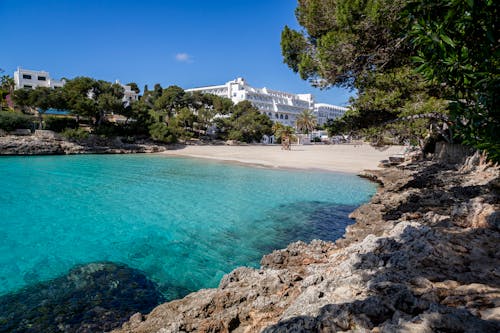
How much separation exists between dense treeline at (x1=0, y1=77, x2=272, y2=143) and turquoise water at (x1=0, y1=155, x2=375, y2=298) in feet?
81.6

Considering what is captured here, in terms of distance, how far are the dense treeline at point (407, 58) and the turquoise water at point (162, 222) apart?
5.56 metres

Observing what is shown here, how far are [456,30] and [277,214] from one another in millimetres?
11623

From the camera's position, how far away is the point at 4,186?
65.2 feet

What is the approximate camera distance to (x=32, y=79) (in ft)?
231

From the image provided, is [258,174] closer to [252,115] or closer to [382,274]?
[382,274]

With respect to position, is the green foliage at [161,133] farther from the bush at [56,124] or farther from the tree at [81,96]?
the bush at [56,124]

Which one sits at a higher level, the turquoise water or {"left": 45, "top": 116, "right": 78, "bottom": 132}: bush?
{"left": 45, "top": 116, "right": 78, "bottom": 132}: bush

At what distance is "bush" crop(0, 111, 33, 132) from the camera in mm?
41597

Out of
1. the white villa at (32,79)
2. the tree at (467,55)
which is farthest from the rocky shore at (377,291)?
the white villa at (32,79)

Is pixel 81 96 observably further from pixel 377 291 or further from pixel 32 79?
pixel 377 291

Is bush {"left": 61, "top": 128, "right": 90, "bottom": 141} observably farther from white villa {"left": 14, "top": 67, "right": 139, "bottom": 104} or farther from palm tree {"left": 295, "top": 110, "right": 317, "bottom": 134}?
palm tree {"left": 295, "top": 110, "right": 317, "bottom": 134}

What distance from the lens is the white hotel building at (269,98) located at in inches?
3728

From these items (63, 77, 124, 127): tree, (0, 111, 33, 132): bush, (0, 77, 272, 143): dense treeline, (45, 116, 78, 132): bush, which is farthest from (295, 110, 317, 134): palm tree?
(0, 111, 33, 132): bush

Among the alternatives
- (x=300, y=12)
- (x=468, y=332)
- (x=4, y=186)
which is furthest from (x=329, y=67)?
(x=4, y=186)
